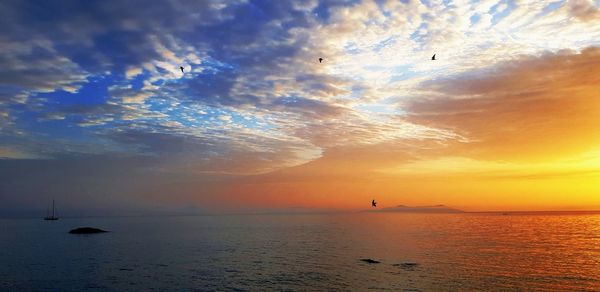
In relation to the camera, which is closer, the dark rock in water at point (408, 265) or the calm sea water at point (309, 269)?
the calm sea water at point (309, 269)

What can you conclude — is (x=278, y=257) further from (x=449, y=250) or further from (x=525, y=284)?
(x=525, y=284)

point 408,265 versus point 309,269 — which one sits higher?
point 408,265

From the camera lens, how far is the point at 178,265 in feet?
260

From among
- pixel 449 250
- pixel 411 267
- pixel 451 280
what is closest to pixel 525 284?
pixel 451 280

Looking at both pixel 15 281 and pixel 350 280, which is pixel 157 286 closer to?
pixel 15 281

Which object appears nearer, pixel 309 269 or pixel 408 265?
pixel 309 269

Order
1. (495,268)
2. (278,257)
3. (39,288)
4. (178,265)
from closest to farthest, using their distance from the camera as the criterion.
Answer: (39,288) < (495,268) < (178,265) < (278,257)

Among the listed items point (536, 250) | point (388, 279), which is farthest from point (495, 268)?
point (536, 250)

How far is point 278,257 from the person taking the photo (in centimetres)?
8875

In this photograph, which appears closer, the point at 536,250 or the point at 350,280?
the point at 350,280

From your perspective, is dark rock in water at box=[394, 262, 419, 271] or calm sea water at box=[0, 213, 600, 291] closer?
calm sea water at box=[0, 213, 600, 291]

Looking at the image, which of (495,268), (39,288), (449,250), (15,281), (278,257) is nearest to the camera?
(39,288)

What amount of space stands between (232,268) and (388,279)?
28.8 m

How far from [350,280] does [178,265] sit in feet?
119
